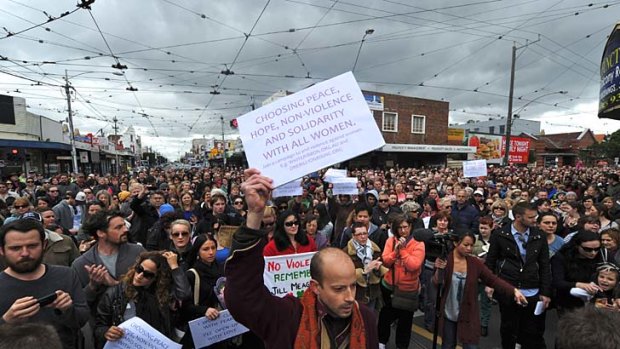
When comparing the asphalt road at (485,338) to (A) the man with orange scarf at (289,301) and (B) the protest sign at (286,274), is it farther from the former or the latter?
(A) the man with orange scarf at (289,301)

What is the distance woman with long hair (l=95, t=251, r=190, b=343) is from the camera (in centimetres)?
266

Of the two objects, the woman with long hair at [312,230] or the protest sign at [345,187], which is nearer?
the woman with long hair at [312,230]

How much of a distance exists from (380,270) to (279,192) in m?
2.01

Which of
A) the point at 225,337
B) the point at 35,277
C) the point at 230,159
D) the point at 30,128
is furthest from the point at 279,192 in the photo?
the point at 230,159

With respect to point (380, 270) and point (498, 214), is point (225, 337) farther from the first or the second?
point (498, 214)

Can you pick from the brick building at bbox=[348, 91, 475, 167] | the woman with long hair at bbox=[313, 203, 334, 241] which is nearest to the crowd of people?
the woman with long hair at bbox=[313, 203, 334, 241]

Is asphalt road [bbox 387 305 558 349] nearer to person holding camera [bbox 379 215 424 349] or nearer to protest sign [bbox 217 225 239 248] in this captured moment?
person holding camera [bbox 379 215 424 349]

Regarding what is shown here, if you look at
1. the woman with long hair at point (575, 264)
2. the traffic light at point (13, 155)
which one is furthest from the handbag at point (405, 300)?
the traffic light at point (13, 155)

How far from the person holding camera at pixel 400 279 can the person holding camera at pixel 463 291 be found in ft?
1.14

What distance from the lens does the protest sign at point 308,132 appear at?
1.85 meters

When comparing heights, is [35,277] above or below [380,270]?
above

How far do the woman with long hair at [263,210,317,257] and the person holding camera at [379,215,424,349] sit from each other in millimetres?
994

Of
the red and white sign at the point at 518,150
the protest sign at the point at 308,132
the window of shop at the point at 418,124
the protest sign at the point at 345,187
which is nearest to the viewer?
the protest sign at the point at 308,132

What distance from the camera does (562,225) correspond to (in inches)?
249
